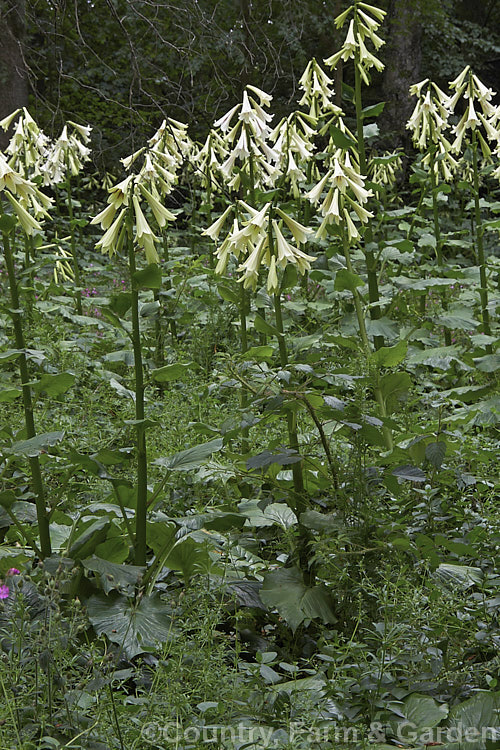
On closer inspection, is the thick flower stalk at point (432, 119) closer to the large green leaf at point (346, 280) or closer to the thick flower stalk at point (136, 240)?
the large green leaf at point (346, 280)

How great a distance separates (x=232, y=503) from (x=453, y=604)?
1.03 meters

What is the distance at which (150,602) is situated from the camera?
83.6 inches

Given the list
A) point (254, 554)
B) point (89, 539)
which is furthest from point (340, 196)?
point (89, 539)

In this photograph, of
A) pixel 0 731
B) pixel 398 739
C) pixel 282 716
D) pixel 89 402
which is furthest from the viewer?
pixel 89 402

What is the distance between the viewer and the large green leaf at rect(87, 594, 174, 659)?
6.44 ft

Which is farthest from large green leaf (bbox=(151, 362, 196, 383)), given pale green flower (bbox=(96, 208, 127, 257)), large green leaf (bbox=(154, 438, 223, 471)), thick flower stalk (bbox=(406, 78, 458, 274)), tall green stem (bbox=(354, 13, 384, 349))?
thick flower stalk (bbox=(406, 78, 458, 274))

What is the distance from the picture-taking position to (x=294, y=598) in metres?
2.17

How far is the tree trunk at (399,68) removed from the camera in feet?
39.5

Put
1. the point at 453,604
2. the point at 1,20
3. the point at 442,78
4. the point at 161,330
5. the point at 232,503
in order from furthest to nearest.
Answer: the point at 442,78 → the point at 1,20 → the point at 161,330 → the point at 232,503 → the point at 453,604

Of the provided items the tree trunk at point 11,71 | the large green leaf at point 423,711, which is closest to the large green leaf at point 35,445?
the large green leaf at point 423,711

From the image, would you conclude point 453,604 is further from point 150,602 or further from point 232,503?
point 232,503

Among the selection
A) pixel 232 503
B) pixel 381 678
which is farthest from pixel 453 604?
pixel 232 503

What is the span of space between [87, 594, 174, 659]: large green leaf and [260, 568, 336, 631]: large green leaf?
31cm

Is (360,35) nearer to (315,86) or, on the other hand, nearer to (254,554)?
(315,86)
